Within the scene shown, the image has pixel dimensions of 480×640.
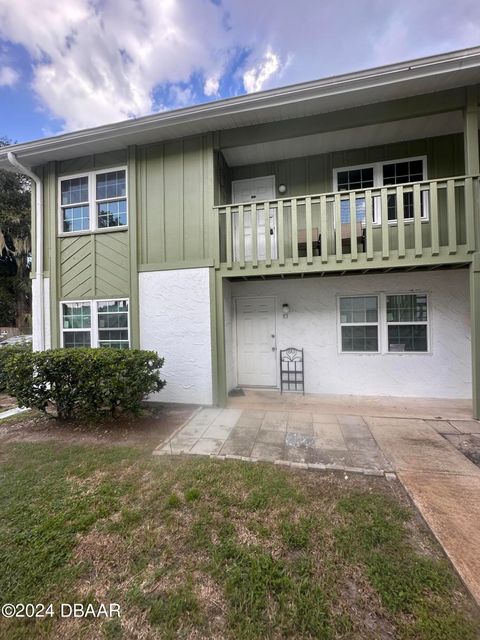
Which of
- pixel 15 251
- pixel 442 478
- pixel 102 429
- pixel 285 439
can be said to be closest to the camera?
pixel 442 478

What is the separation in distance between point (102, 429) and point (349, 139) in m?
6.86

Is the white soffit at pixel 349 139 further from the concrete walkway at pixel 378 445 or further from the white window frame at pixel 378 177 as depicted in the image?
the concrete walkway at pixel 378 445

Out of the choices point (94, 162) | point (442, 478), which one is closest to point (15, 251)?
point (94, 162)

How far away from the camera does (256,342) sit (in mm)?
6219

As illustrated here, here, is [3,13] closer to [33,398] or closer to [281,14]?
[281,14]

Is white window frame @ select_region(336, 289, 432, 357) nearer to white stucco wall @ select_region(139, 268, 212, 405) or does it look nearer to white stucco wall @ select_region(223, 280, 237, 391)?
white stucco wall @ select_region(223, 280, 237, 391)

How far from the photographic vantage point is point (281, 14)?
6355 millimetres

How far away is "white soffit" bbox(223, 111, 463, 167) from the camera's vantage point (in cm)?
485

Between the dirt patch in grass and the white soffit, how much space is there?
5.29 metres

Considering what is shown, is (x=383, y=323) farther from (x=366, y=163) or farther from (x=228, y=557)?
(x=228, y=557)

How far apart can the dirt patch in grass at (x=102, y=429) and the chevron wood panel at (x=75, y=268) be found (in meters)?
2.50

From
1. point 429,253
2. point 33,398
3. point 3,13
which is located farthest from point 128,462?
point 3,13

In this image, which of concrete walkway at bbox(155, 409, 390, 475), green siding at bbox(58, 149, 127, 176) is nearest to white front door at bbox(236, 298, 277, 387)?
concrete walkway at bbox(155, 409, 390, 475)

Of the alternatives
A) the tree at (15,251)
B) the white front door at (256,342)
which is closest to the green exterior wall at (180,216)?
the white front door at (256,342)
